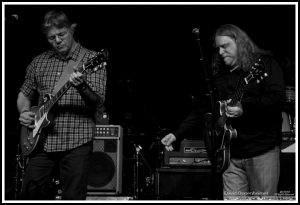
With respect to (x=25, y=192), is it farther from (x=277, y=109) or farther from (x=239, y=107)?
(x=277, y=109)

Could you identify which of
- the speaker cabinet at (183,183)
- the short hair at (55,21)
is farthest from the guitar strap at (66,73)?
the speaker cabinet at (183,183)

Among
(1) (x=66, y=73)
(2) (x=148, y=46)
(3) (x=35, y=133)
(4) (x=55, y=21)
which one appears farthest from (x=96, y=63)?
(2) (x=148, y=46)

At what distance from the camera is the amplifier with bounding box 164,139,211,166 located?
4730 mm

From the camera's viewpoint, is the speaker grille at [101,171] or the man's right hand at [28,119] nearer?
the man's right hand at [28,119]

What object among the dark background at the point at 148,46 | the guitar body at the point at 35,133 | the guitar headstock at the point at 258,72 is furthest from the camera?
the dark background at the point at 148,46

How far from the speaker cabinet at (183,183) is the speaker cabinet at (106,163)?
3.16ft

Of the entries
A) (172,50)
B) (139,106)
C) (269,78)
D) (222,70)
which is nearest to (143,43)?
(172,50)

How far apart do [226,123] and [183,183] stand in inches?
61.7

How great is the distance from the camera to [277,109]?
315 centimetres

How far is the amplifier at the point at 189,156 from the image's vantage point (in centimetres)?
473

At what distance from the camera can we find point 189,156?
15.6ft

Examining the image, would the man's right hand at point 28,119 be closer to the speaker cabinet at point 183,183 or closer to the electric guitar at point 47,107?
the electric guitar at point 47,107

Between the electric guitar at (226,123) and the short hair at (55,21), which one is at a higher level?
the short hair at (55,21)

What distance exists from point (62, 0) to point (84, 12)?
2.24 metres
